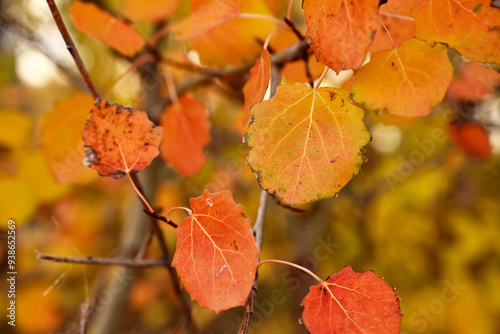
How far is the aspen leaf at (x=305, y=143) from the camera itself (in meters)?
0.39

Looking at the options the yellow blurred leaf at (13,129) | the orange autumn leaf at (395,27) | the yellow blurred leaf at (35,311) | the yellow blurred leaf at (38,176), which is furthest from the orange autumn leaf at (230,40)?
the yellow blurred leaf at (35,311)

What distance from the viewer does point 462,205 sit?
69.8 inches

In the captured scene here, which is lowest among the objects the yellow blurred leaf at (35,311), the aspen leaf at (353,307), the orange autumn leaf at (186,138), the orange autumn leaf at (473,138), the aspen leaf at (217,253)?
the yellow blurred leaf at (35,311)

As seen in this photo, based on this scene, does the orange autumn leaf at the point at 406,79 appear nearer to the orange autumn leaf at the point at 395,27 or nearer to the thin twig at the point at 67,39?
the orange autumn leaf at the point at 395,27

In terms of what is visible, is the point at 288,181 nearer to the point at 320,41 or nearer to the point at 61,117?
the point at 320,41

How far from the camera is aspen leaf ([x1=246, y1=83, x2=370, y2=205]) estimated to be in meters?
0.39

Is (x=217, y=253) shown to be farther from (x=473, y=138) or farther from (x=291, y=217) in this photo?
(x=291, y=217)

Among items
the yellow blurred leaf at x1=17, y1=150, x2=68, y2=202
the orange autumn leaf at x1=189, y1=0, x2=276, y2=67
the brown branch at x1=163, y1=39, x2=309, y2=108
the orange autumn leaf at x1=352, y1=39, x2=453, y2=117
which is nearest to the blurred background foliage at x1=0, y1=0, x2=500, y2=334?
the yellow blurred leaf at x1=17, y1=150, x2=68, y2=202

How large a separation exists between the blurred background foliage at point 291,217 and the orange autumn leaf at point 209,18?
55 cm

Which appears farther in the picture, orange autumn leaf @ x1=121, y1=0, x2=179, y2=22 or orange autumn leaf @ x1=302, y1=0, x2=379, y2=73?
orange autumn leaf @ x1=121, y1=0, x2=179, y2=22

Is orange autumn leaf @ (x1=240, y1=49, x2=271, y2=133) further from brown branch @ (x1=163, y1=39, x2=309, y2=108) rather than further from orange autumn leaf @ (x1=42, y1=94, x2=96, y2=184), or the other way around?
orange autumn leaf @ (x1=42, y1=94, x2=96, y2=184)

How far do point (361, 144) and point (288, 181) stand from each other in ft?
0.30

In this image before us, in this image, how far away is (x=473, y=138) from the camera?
112cm

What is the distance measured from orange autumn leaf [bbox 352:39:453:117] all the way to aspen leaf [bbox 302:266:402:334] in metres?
0.20
